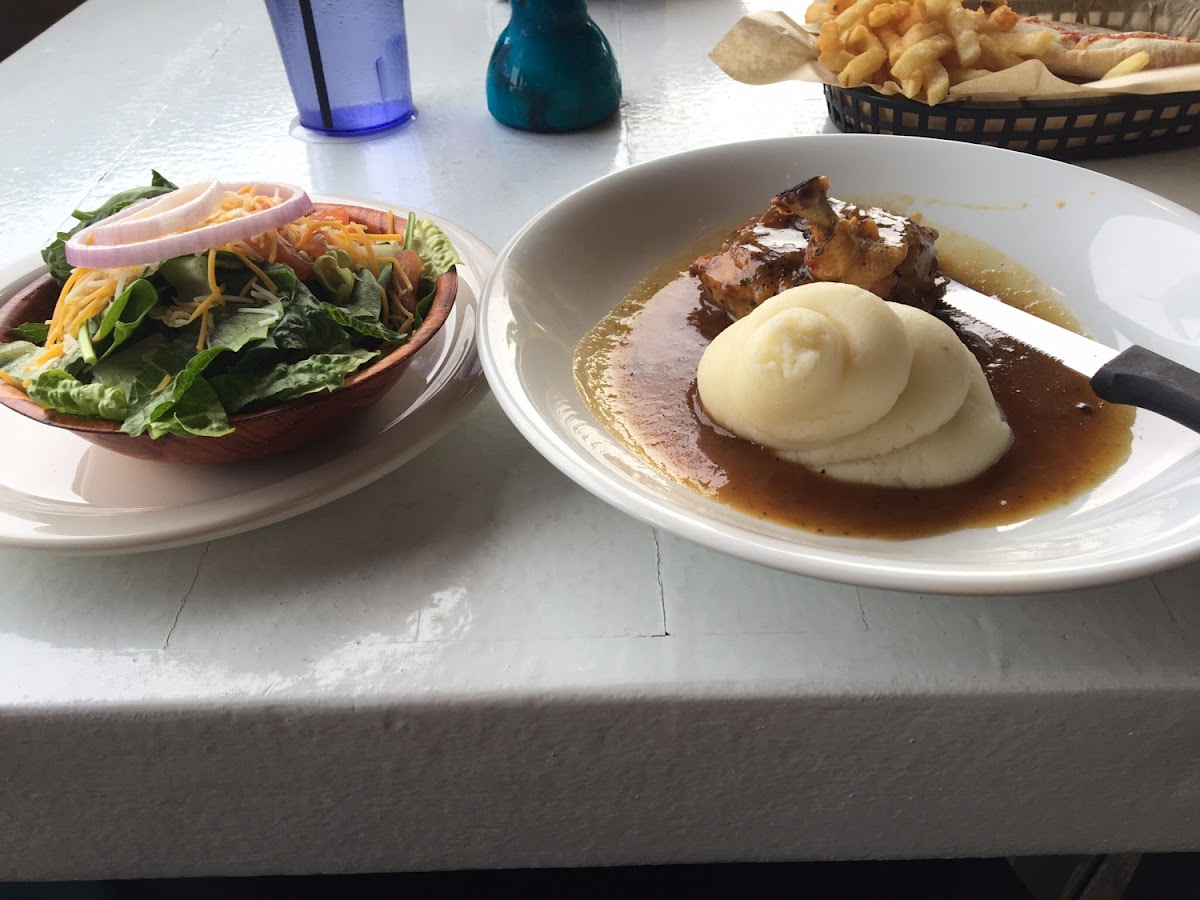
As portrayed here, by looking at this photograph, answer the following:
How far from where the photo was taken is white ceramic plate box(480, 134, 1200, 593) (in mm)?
628

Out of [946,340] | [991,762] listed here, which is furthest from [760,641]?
[946,340]

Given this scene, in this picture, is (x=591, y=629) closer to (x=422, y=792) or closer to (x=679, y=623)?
(x=679, y=623)

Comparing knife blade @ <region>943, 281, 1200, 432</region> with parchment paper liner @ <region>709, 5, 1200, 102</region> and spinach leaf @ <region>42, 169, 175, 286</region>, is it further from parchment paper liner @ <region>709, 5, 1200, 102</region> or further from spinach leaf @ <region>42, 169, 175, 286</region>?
spinach leaf @ <region>42, 169, 175, 286</region>

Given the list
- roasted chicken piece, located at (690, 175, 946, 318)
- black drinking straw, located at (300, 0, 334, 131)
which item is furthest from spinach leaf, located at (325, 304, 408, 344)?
black drinking straw, located at (300, 0, 334, 131)

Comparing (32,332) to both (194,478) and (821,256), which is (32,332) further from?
(821,256)

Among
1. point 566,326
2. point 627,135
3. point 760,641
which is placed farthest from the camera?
point 627,135

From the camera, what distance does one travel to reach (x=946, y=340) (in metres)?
0.83

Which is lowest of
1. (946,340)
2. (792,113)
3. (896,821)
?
(896,821)

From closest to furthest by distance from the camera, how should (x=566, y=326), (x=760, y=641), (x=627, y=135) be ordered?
(x=760, y=641), (x=566, y=326), (x=627, y=135)

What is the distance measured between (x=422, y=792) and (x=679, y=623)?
10.7 inches

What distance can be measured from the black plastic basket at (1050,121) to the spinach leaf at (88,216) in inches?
42.5

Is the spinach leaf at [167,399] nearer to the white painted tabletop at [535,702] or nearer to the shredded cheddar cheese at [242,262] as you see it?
the shredded cheddar cheese at [242,262]

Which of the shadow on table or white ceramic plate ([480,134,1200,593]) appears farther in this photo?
the shadow on table

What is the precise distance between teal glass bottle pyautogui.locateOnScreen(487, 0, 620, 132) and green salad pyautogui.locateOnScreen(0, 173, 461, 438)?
2.83 ft
